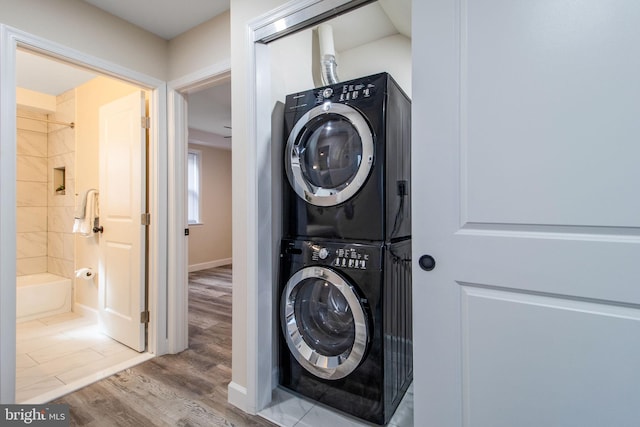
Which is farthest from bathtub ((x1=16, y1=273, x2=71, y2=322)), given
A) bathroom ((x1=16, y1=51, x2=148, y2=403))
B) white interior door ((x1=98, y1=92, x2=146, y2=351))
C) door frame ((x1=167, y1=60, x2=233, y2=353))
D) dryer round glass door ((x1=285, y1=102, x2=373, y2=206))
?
dryer round glass door ((x1=285, y1=102, x2=373, y2=206))

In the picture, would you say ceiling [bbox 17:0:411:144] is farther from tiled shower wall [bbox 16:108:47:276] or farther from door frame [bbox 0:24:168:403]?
tiled shower wall [bbox 16:108:47:276]

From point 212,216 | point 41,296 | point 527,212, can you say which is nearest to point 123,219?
point 41,296

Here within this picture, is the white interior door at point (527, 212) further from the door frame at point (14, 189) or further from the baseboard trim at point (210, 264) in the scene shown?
the baseboard trim at point (210, 264)

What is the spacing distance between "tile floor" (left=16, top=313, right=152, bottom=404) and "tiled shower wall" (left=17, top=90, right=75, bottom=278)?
71 cm

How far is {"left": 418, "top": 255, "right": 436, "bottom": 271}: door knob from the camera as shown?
3.49 feet

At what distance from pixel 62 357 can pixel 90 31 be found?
241 centimetres

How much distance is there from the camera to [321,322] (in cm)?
167

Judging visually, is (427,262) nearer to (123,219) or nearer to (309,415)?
(309,415)

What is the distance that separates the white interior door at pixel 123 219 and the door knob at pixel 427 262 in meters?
2.20

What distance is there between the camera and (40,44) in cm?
174

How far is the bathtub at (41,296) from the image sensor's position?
3004 millimetres

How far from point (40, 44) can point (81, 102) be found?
1.66m

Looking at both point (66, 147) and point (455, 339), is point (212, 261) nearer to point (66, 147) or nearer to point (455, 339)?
point (66, 147)

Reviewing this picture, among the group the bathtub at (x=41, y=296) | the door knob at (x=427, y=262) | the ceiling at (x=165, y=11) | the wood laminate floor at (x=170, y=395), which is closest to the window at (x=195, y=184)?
the bathtub at (x=41, y=296)
